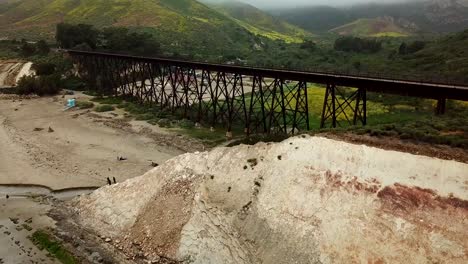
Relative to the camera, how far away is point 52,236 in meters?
22.2

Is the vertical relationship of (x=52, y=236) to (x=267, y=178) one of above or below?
below

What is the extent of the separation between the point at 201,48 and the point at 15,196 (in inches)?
3295

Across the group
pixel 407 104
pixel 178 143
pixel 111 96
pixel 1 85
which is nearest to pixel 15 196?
pixel 178 143

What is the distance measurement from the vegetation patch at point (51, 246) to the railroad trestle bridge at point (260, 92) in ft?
51.5

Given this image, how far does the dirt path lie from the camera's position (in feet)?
103

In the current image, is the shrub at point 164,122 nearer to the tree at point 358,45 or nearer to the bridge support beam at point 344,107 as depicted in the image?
the bridge support beam at point 344,107

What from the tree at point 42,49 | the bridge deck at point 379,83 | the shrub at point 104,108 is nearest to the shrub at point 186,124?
the bridge deck at point 379,83

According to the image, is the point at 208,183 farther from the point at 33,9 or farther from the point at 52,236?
the point at 33,9

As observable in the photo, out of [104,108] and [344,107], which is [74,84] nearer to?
[104,108]

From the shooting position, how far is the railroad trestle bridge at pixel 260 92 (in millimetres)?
26109

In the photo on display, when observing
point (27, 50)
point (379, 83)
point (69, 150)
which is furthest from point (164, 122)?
point (27, 50)

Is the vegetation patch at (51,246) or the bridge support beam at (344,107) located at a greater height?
the bridge support beam at (344,107)

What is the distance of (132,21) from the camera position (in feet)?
425

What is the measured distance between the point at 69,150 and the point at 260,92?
17568 mm
